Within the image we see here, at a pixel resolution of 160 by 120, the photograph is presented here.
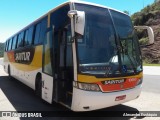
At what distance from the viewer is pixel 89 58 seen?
6574 millimetres

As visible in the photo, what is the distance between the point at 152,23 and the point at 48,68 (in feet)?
148

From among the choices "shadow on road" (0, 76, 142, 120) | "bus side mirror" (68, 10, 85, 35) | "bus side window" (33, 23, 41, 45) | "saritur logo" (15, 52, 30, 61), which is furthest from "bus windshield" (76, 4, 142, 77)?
"saritur logo" (15, 52, 30, 61)

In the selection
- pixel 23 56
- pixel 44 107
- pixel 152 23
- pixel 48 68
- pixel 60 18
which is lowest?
pixel 44 107

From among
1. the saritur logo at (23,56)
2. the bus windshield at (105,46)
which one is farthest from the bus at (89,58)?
the saritur logo at (23,56)

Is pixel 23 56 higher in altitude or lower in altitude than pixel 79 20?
lower

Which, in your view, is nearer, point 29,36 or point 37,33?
point 37,33

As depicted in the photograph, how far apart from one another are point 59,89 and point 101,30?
1990 mm

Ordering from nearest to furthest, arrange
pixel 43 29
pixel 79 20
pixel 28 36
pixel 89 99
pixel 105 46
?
pixel 79 20 < pixel 89 99 < pixel 105 46 < pixel 43 29 < pixel 28 36

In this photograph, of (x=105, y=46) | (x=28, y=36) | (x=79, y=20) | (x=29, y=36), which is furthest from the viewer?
(x=28, y=36)

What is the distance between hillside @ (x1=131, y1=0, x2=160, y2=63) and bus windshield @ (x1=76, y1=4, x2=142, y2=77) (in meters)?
32.8

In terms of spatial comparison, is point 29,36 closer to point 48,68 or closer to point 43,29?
point 43,29

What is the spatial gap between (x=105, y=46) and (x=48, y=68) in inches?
79.7

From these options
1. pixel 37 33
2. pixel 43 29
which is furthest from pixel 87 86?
pixel 37 33

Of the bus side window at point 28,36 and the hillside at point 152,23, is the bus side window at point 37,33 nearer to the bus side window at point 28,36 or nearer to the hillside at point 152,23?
the bus side window at point 28,36
